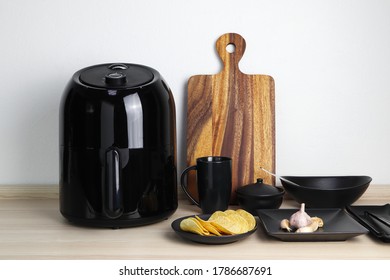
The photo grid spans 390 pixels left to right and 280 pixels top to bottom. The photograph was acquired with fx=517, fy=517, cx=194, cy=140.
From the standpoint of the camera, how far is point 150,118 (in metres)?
1.13

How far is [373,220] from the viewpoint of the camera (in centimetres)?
116

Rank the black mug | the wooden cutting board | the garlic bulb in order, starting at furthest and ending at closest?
the wooden cutting board
the black mug
the garlic bulb

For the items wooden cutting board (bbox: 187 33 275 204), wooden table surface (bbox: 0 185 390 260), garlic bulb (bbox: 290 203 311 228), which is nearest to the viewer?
wooden table surface (bbox: 0 185 390 260)

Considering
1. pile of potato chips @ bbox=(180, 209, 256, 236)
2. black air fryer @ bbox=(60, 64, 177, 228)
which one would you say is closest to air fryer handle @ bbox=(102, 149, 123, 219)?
black air fryer @ bbox=(60, 64, 177, 228)

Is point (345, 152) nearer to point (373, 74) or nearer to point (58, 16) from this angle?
point (373, 74)

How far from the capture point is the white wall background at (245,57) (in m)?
1.42

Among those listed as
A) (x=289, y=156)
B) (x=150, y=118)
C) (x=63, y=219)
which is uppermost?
(x=150, y=118)

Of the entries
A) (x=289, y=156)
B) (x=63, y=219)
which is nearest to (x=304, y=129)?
(x=289, y=156)

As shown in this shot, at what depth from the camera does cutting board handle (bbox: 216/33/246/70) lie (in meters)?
1.40

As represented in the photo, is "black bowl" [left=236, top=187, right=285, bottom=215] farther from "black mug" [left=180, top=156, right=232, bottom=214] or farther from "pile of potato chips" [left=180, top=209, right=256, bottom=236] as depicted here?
"pile of potato chips" [left=180, top=209, right=256, bottom=236]

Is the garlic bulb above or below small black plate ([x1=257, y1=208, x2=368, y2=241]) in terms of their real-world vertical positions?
above

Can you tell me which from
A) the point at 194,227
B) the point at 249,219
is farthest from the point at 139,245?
the point at 249,219

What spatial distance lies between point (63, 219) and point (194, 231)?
378mm

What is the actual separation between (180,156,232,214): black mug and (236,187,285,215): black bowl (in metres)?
0.05
